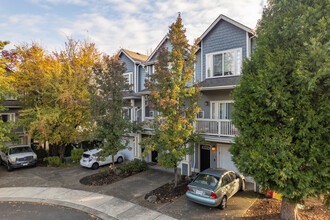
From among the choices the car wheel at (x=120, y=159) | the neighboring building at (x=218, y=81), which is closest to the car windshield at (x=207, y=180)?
the neighboring building at (x=218, y=81)

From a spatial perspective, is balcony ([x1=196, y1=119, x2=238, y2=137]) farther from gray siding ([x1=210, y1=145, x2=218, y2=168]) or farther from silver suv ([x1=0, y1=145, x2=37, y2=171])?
silver suv ([x1=0, y1=145, x2=37, y2=171])

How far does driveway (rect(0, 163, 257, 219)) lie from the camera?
8.09 metres

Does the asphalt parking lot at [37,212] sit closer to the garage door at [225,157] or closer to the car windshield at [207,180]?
the car windshield at [207,180]

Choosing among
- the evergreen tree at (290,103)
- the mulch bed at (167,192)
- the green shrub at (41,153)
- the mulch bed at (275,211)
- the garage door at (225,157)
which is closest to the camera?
the evergreen tree at (290,103)

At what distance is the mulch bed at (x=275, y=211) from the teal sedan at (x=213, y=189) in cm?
107

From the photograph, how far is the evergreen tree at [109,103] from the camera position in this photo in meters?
11.9

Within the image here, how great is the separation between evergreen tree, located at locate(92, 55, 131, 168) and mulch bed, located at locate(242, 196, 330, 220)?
825 cm

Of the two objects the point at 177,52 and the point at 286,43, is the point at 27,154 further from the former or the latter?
the point at 286,43

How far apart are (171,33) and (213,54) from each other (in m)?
4.13

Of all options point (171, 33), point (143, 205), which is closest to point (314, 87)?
point (171, 33)

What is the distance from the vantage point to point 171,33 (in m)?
9.82

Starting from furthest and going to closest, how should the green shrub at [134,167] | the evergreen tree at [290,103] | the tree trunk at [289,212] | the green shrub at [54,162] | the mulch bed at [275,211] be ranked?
1. the green shrub at [54,162]
2. the green shrub at [134,167]
3. the mulch bed at [275,211]
4. the tree trunk at [289,212]
5. the evergreen tree at [290,103]

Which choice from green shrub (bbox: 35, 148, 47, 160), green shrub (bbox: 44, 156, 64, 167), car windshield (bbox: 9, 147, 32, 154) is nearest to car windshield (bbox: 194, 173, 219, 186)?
green shrub (bbox: 44, 156, 64, 167)

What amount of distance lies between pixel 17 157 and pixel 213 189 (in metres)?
15.7
